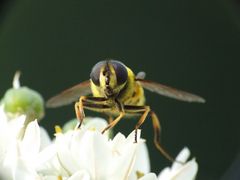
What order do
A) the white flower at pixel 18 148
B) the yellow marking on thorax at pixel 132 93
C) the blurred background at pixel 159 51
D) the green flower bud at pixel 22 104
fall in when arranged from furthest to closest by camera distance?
the blurred background at pixel 159 51 → the green flower bud at pixel 22 104 → the yellow marking on thorax at pixel 132 93 → the white flower at pixel 18 148

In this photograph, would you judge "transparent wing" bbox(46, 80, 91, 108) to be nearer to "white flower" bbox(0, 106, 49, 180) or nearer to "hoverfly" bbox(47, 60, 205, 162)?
"hoverfly" bbox(47, 60, 205, 162)

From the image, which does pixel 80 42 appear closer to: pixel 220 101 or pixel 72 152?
pixel 220 101

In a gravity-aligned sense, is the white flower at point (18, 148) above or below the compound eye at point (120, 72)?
below

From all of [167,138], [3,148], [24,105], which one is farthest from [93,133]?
[167,138]

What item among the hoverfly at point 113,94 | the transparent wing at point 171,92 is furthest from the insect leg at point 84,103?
the transparent wing at point 171,92

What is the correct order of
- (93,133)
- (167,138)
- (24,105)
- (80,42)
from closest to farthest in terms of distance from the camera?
(93,133) → (24,105) → (167,138) → (80,42)

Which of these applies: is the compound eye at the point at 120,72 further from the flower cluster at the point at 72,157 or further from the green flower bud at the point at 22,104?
the green flower bud at the point at 22,104
